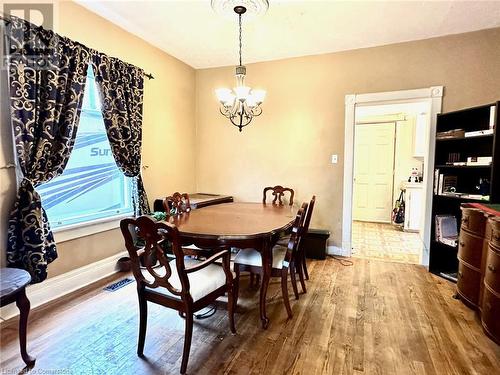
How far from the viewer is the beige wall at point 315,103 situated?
3.13 m

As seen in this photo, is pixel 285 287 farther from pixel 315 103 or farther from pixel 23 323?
pixel 315 103

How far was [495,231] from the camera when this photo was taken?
191 cm

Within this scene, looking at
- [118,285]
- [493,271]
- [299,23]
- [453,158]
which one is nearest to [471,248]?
[493,271]

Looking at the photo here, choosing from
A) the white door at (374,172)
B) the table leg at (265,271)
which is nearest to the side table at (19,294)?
the table leg at (265,271)

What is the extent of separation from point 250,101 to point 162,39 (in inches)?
60.7

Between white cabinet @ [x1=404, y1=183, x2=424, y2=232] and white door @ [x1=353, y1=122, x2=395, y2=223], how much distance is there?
583mm

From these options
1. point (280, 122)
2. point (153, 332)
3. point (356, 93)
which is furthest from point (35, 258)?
point (356, 93)

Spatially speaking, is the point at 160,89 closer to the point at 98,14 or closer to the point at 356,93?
the point at 98,14

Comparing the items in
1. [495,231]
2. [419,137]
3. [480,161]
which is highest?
[419,137]

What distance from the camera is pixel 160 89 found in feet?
11.9

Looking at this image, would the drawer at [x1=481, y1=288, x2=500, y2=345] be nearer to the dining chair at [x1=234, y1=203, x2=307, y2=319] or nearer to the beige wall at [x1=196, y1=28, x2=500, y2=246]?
the dining chair at [x1=234, y1=203, x2=307, y2=319]

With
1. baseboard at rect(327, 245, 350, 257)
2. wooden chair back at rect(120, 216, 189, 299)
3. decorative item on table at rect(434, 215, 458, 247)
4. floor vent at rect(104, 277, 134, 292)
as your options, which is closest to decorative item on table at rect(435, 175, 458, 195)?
decorative item on table at rect(434, 215, 458, 247)

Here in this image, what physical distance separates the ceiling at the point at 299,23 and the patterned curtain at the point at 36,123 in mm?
708

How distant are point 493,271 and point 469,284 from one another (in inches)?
19.0
